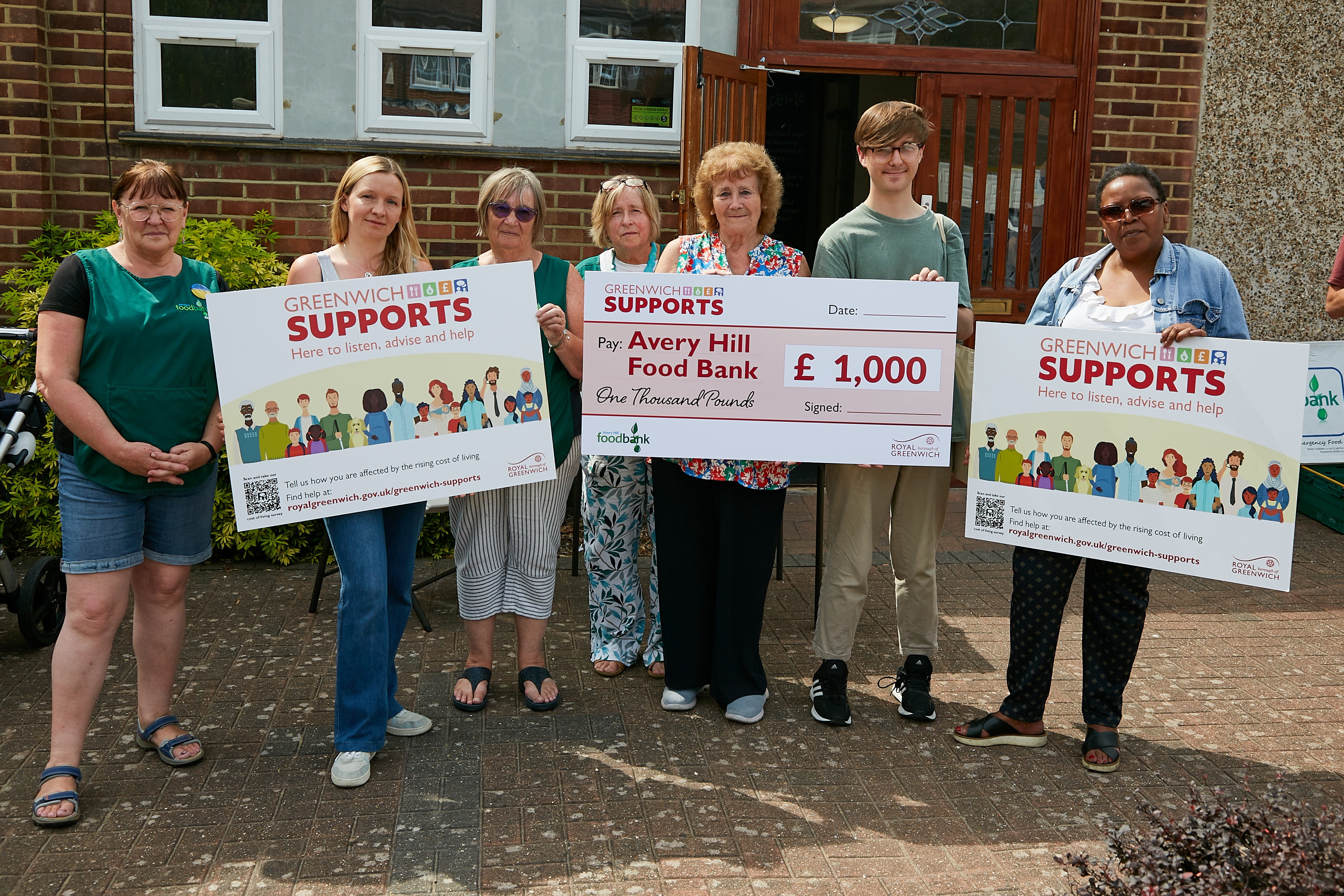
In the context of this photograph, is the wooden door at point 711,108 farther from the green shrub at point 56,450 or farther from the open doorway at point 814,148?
the open doorway at point 814,148

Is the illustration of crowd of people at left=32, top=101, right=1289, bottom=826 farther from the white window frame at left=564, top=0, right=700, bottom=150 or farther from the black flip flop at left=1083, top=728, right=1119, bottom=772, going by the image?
the white window frame at left=564, top=0, right=700, bottom=150

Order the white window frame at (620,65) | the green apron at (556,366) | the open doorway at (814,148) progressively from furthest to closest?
the open doorway at (814,148)
the white window frame at (620,65)
the green apron at (556,366)

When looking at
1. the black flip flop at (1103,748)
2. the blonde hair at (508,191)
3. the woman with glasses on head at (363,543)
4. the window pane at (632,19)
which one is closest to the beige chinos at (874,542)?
the black flip flop at (1103,748)

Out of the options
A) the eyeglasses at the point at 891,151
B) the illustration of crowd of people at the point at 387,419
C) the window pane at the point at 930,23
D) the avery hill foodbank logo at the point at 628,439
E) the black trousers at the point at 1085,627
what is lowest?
the black trousers at the point at 1085,627

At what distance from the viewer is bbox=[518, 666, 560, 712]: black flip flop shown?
4246mm

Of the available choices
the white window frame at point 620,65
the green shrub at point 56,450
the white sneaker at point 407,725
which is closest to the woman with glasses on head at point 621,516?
the white sneaker at point 407,725

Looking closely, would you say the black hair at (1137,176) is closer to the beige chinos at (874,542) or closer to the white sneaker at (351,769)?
the beige chinos at (874,542)

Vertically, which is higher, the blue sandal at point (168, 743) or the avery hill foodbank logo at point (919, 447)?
the avery hill foodbank logo at point (919, 447)

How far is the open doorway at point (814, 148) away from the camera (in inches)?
402

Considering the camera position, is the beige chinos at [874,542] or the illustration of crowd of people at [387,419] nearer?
the illustration of crowd of people at [387,419]

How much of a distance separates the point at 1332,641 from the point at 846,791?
9.93 feet

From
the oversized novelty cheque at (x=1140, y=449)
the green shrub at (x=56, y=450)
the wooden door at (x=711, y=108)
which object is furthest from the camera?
the wooden door at (x=711, y=108)

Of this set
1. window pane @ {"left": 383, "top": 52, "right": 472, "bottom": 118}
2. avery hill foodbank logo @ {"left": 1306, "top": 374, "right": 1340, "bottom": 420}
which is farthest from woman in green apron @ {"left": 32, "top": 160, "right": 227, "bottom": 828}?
avery hill foodbank logo @ {"left": 1306, "top": 374, "right": 1340, "bottom": 420}

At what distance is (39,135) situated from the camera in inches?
252
